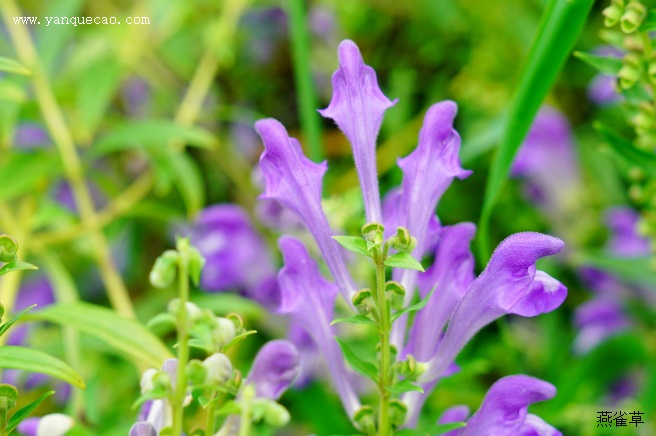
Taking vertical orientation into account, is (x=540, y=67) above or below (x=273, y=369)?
above

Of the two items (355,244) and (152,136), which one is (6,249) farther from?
(152,136)

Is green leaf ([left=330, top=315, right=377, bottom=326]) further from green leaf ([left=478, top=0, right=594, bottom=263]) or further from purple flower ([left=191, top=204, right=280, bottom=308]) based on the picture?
purple flower ([left=191, top=204, right=280, bottom=308])

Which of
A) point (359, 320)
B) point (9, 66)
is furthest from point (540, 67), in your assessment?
point (9, 66)

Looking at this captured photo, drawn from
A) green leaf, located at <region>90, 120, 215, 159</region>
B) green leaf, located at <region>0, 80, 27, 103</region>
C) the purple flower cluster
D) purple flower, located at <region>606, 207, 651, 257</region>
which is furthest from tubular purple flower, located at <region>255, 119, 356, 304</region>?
purple flower, located at <region>606, 207, 651, 257</region>

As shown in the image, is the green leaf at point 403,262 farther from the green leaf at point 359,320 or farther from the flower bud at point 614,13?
the flower bud at point 614,13

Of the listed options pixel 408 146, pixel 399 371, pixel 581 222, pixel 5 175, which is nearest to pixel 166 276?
pixel 399 371
